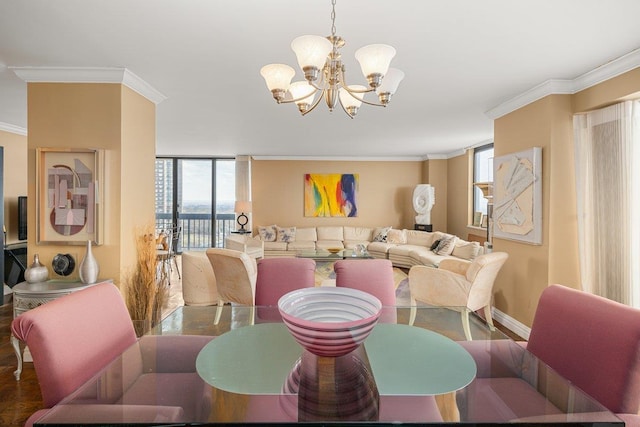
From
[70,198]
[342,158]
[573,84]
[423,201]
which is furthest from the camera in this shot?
[342,158]

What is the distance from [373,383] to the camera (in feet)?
3.94

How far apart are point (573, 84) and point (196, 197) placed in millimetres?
7255

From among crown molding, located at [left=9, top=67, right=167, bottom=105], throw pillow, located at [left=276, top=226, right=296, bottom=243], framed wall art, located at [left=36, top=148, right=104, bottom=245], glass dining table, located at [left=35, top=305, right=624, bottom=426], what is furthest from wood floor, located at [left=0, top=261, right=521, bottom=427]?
throw pillow, located at [left=276, top=226, right=296, bottom=243]

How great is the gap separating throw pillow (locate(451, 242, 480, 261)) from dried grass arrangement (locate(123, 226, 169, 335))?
4.33 metres

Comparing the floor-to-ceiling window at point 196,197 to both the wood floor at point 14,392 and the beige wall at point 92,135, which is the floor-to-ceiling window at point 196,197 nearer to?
the wood floor at point 14,392

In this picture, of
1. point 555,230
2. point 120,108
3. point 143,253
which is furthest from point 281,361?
point 555,230

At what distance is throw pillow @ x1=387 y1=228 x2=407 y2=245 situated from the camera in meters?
6.52

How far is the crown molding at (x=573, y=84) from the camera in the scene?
2.36 metres

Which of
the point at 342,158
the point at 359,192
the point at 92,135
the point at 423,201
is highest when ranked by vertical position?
the point at 342,158

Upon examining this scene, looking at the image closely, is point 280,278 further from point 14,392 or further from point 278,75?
point 14,392

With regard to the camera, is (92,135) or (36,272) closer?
(36,272)

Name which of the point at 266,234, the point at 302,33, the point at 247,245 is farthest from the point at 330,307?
the point at 266,234

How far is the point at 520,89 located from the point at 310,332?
3.17 metres

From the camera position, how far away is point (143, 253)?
9.65 ft
